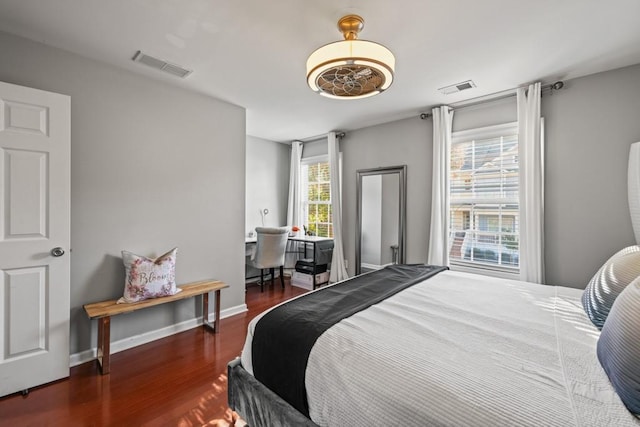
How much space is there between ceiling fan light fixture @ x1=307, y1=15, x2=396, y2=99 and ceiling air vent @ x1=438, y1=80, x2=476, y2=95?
137 centimetres

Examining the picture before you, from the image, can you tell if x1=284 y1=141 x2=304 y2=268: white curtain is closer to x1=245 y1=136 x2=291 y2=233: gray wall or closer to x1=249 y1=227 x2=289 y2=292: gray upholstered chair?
x1=245 y1=136 x2=291 y2=233: gray wall

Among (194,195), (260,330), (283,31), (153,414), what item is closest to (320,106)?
(283,31)

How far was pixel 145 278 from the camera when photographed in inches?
97.3

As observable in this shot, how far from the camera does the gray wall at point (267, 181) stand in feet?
16.3

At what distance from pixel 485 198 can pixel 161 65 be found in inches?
143

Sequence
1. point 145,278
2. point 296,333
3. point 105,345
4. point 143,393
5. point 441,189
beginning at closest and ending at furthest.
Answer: point 296,333
point 143,393
point 105,345
point 145,278
point 441,189

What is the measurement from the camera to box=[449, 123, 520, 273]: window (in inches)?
123

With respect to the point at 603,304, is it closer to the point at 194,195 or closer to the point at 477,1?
the point at 477,1

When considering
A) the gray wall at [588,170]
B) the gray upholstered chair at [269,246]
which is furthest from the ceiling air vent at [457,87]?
the gray upholstered chair at [269,246]

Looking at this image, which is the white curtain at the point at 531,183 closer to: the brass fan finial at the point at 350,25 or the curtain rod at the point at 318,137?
the brass fan finial at the point at 350,25

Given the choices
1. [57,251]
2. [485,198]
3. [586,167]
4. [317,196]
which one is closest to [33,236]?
[57,251]

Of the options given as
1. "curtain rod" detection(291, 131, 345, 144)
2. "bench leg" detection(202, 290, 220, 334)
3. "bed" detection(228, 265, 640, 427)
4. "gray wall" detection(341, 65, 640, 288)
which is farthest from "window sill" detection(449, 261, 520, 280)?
"bench leg" detection(202, 290, 220, 334)

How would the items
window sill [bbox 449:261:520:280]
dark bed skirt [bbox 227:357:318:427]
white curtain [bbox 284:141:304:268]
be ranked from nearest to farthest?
dark bed skirt [bbox 227:357:318:427] < window sill [bbox 449:261:520:280] < white curtain [bbox 284:141:304:268]

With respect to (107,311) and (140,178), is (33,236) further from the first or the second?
(140,178)
